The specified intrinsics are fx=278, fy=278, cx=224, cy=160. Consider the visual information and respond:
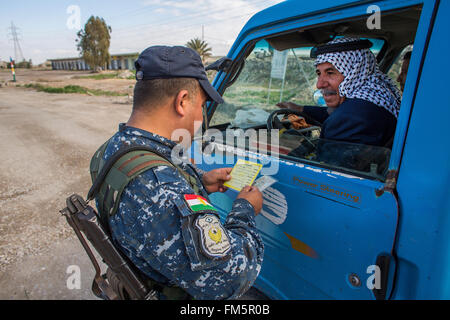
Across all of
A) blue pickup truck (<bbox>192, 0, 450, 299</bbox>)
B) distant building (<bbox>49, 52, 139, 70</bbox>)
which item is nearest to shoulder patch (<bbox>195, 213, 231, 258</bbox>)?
blue pickup truck (<bbox>192, 0, 450, 299</bbox>)

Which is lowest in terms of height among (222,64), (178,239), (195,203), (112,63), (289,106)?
(178,239)

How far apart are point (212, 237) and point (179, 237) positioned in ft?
0.35

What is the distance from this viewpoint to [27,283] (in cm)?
231

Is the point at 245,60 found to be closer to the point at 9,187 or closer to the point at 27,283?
the point at 27,283

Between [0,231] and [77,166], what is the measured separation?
2.11 metres

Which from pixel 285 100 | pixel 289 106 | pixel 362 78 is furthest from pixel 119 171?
pixel 285 100

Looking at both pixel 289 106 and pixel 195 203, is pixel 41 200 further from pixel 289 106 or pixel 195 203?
pixel 195 203

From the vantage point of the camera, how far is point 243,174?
4.54 ft

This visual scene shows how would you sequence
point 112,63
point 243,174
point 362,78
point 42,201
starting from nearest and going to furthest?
point 243,174 → point 362,78 → point 42,201 → point 112,63

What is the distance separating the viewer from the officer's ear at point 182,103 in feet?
3.51

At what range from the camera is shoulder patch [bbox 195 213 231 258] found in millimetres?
893

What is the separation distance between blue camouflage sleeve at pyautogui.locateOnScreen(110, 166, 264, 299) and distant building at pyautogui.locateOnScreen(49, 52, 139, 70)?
51663mm

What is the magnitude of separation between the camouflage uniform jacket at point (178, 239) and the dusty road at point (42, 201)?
138 centimetres

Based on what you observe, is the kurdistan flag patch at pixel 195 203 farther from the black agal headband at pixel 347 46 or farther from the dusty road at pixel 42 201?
the dusty road at pixel 42 201
